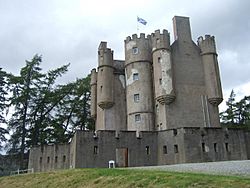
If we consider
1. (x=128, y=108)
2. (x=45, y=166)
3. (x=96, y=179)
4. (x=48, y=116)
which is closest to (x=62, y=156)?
(x=45, y=166)

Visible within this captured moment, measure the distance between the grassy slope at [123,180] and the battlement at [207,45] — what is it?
2386 cm

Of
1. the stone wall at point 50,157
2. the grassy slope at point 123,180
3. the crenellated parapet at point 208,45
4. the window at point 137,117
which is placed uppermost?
the crenellated parapet at point 208,45

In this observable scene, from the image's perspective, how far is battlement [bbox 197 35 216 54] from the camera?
3975cm

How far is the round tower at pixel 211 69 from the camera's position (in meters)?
38.0

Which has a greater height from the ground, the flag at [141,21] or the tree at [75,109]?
the flag at [141,21]

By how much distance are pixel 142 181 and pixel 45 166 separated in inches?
879

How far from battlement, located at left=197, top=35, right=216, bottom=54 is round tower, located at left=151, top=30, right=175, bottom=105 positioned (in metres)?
4.31

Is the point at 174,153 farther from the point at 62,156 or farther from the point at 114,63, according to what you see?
the point at 114,63

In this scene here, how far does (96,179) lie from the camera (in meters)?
18.4

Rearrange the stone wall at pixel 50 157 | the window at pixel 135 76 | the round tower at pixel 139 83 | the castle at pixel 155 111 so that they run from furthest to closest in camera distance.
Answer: the window at pixel 135 76
the round tower at pixel 139 83
the stone wall at pixel 50 157
the castle at pixel 155 111

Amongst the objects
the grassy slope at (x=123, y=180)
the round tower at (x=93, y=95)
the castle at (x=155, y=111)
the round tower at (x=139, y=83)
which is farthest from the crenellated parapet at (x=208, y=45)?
the grassy slope at (x=123, y=180)

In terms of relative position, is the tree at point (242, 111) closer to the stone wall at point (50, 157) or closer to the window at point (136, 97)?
the window at point (136, 97)

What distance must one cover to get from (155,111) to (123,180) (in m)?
22.3

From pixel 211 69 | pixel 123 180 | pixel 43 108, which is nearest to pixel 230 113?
pixel 211 69
